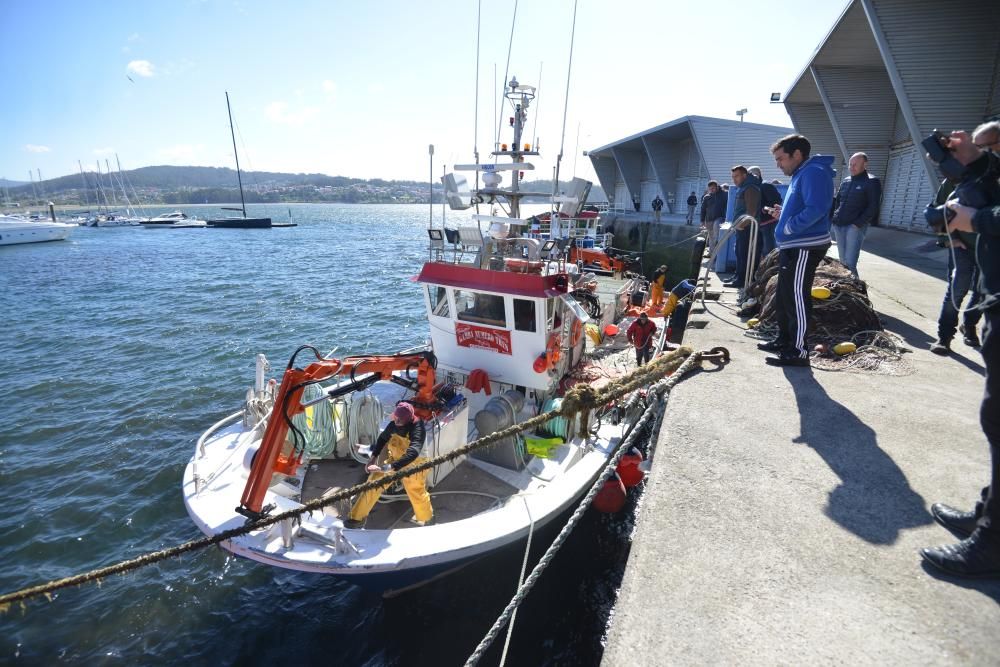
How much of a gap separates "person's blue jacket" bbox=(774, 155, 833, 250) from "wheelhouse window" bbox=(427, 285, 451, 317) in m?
3.83

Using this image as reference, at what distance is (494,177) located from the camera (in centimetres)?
698

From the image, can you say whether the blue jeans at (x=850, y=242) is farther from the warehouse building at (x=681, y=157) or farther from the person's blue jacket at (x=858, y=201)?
the warehouse building at (x=681, y=157)

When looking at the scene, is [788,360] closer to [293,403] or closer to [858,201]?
[858,201]

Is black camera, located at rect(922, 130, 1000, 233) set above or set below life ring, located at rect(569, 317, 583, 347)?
above

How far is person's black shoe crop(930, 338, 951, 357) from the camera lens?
14.9 feet

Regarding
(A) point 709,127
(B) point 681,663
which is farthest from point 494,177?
(A) point 709,127

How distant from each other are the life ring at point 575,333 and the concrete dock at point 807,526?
2.85 meters

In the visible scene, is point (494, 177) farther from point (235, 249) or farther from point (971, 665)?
point (235, 249)

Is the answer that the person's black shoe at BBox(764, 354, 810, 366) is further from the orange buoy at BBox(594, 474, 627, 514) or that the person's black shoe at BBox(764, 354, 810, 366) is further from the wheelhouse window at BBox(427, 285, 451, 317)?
the wheelhouse window at BBox(427, 285, 451, 317)

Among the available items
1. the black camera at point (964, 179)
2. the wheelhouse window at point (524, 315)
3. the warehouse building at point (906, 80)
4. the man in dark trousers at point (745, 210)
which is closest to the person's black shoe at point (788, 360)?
the black camera at point (964, 179)

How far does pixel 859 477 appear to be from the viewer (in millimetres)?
2674

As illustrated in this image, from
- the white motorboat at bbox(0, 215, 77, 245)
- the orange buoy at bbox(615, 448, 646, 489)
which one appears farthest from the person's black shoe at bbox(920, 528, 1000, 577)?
the white motorboat at bbox(0, 215, 77, 245)

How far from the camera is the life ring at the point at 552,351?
6066 millimetres

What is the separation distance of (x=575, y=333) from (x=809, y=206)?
3570 millimetres
